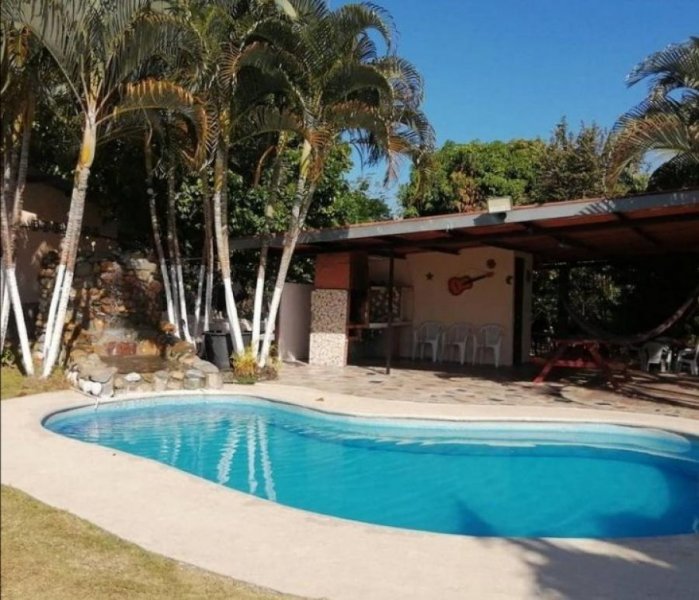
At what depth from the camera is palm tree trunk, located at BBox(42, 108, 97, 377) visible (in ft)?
33.9

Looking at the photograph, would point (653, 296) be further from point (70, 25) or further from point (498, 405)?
point (70, 25)

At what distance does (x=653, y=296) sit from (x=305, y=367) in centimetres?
994

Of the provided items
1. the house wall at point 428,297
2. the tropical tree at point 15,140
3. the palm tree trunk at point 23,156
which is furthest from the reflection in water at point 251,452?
the house wall at point 428,297

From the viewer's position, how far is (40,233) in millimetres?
15266

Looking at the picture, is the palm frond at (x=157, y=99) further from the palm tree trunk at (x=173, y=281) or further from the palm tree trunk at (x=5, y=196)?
the palm tree trunk at (x=173, y=281)

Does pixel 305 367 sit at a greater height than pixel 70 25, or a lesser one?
lesser

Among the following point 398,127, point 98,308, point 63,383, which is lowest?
point 63,383

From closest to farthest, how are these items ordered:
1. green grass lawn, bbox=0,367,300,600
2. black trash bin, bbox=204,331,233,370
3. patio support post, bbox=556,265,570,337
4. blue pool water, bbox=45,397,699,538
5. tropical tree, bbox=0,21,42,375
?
green grass lawn, bbox=0,367,300,600 → blue pool water, bbox=45,397,699,538 → tropical tree, bbox=0,21,42,375 → black trash bin, bbox=204,331,233,370 → patio support post, bbox=556,265,570,337

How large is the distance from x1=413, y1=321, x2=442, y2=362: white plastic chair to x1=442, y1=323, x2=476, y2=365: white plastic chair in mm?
199

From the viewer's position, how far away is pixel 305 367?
15.7m

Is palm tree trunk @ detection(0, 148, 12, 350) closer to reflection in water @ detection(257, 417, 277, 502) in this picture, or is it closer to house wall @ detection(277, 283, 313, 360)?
reflection in water @ detection(257, 417, 277, 502)

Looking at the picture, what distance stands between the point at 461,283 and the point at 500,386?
16.8ft

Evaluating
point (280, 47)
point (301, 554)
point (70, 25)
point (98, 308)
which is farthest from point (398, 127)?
point (301, 554)

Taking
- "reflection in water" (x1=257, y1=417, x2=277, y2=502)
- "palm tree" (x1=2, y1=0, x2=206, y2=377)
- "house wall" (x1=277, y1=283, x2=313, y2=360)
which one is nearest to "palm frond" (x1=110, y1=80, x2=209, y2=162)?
"palm tree" (x1=2, y1=0, x2=206, y2=377)
